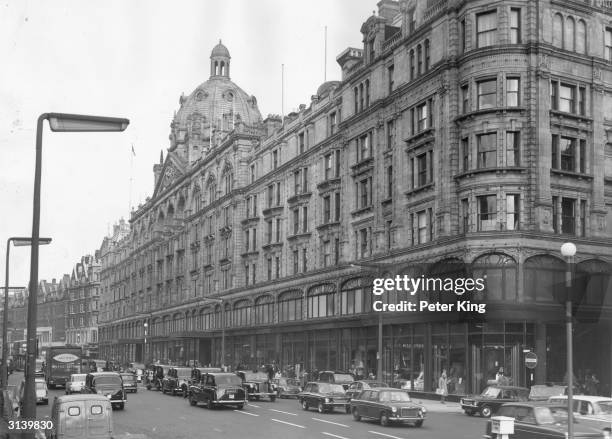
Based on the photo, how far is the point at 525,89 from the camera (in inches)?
1977

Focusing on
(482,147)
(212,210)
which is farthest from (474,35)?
(212,210)

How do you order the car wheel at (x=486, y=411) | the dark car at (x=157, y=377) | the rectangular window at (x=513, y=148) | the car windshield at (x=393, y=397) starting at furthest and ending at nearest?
the dark car at (x=157, y=377)
the rectangular window at (x=513, y=148)
the car wheel at (x=486, y=411)
the car windshield at (x=393, y=397)

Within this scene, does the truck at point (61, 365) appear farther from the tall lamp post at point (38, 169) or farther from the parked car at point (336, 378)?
the tall lamp post at point (38, 169)

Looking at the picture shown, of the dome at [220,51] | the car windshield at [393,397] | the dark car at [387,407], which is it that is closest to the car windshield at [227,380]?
the dark car at [387,407]

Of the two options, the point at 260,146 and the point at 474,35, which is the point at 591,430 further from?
the point at 260,146

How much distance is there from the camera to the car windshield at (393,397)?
119 ft

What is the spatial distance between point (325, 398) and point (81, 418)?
18.2 m

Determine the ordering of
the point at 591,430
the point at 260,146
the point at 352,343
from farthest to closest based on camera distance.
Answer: the point at 260,146, the point at 352,343, the point at 591,430

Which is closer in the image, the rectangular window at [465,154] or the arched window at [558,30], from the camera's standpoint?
the rectangular window at [465,154]

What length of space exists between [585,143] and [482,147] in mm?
6766

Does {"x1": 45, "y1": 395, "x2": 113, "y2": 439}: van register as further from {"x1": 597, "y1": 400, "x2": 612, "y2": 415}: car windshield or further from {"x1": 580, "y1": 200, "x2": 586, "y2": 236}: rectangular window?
{"x1": 580, "y1": 200, "x2": 586, "y2": 236}: rectangular window

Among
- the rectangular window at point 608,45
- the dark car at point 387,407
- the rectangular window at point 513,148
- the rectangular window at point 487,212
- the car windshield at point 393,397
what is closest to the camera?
the dark car at point 387,407

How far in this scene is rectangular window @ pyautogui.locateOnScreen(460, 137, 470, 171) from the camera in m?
51.2

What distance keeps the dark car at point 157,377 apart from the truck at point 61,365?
5474mm
